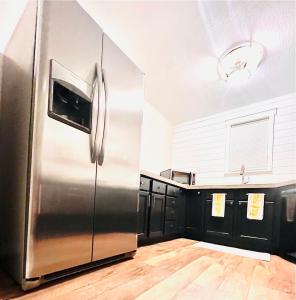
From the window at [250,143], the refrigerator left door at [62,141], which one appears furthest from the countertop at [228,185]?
the refrigerator left door at [62,141]

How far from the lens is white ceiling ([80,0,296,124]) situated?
2.05 m

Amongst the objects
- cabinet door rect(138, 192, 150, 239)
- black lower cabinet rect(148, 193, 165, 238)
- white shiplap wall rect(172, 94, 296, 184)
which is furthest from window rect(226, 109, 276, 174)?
cabinet door rect(138, 192, 150, 239)

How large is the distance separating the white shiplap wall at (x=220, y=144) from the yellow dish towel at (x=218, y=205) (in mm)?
500

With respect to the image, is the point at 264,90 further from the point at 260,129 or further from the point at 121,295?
the point at 121,295

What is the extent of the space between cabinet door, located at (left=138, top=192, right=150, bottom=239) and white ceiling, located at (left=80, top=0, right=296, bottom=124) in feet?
5.67

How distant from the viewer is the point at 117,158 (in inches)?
67.1

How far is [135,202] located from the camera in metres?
1.91

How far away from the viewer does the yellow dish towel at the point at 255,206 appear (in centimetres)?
291

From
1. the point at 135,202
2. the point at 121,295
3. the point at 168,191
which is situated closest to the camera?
the point at 121,295

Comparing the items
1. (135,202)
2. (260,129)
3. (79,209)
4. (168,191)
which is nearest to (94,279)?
(79,209)

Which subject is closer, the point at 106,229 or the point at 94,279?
the point at 94,279

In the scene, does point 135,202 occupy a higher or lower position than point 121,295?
higher

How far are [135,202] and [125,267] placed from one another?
52cm

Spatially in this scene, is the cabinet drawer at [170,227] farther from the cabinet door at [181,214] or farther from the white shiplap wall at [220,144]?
the white shiplap wall at [220,144]
